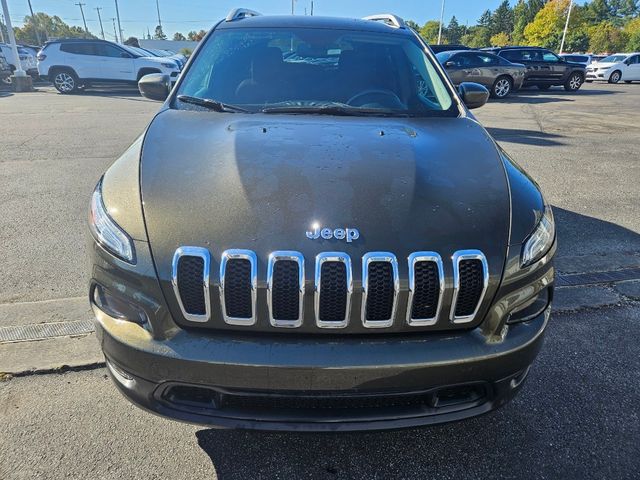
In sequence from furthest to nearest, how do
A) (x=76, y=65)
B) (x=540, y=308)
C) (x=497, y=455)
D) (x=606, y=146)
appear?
1. (x=76, y=65)
2. (x=606, y=146)
3. (x=497, y=455)
4. (x=540, y=308)

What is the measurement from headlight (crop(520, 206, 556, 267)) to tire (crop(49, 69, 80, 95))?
18754 mm

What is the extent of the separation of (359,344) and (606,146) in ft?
28.2

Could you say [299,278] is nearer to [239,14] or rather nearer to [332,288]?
[332,288]

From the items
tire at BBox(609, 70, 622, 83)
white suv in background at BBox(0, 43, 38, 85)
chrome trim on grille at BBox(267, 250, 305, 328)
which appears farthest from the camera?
tire at BBox(609, 70, 622, 83)

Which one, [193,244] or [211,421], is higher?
[193,244]

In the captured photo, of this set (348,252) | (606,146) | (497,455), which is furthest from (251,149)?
(606,146)

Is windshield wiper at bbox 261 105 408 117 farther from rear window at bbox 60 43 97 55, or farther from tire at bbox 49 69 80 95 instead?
tire at bbox 49 69 80 95

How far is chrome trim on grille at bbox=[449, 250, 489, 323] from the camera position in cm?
162

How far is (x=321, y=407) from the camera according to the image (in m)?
1.69

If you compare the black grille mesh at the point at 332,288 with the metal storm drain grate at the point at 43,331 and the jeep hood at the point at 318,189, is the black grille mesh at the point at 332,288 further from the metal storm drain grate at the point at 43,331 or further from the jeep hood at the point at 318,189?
the metal storm drain grate at the point at 43,331

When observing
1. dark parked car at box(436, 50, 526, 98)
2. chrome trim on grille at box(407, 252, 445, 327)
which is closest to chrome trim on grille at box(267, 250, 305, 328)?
chrome trim on grille at box(407, 252, 445, 327)

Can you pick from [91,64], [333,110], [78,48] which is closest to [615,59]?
[91,64]

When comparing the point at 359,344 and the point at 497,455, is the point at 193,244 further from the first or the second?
the point at 497,455

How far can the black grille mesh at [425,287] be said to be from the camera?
63.1 inches
